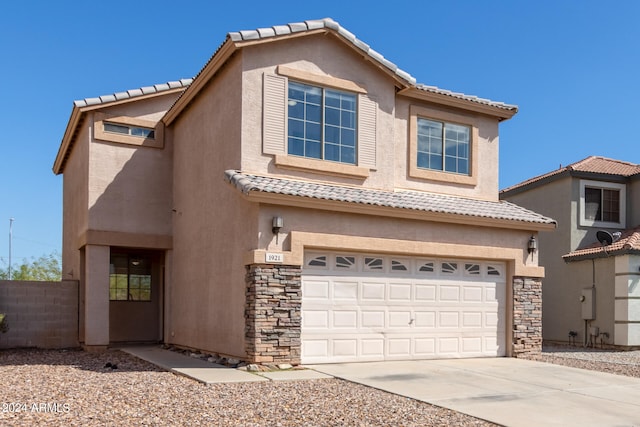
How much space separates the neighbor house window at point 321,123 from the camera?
1325 cm

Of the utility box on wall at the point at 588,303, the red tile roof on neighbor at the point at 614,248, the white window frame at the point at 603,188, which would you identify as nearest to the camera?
the red tile roof on neighbor at the point at 614,248

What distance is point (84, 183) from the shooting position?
17.2 m

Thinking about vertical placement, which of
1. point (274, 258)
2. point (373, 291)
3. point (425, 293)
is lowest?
point (425, 293)

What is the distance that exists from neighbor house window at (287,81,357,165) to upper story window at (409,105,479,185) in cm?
190

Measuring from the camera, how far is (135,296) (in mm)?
19094

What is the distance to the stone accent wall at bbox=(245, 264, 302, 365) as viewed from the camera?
37.8 ft

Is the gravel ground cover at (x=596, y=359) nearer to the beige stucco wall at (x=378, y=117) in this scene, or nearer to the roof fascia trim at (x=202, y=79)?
the beige stucco wall at (x=378, y=117)

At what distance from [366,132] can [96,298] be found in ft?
27.3

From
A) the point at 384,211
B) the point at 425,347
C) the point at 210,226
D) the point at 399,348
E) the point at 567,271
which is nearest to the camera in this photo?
the point at 384,211

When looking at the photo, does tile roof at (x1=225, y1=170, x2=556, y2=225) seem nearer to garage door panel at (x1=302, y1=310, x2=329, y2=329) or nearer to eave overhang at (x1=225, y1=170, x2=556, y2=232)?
eave overhang at (x1=225, y1=170, x2=556, y2=232)

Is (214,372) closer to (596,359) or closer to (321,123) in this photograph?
(321,123)

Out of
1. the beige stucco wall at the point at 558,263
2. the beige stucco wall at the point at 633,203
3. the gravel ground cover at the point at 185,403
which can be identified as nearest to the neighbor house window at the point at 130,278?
the gravel ground cover at the point at 185,403

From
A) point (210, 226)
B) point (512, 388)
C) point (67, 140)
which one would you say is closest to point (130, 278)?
point (67, 140)

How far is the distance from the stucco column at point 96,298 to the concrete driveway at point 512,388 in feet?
22.8
